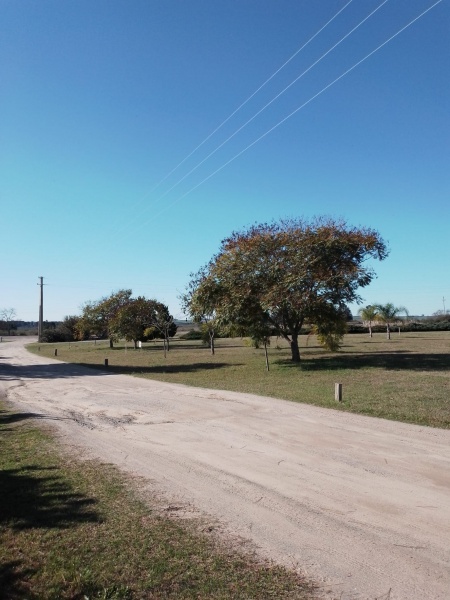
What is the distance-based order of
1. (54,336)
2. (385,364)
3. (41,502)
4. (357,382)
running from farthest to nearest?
(54,336)
(385,364)
(357,382)
(41,502)

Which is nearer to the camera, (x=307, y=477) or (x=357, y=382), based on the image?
(x=307, y=477)

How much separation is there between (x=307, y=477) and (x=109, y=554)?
122 inches

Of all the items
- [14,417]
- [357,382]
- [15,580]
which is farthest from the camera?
[357,382]

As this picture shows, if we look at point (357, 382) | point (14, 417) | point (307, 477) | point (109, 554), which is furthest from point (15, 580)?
point (357, 382)

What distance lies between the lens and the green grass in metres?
3.72

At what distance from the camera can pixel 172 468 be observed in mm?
7109

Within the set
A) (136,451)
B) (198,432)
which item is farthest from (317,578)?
(198,432)

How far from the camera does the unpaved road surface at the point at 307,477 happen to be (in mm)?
4160

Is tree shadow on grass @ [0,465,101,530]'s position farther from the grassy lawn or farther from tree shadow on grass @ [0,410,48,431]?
the grassy lawn

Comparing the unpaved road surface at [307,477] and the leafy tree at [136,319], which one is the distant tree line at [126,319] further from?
the unpaved road surface at [307,477]

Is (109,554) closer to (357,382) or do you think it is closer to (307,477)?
(307,477)

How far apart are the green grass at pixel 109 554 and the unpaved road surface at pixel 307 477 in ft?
1.39

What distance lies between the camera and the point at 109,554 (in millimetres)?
4270

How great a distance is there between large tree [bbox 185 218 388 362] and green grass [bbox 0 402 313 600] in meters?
16.1
